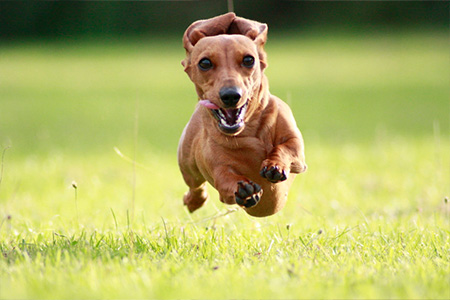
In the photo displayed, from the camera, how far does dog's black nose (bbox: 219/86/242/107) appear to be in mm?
3525

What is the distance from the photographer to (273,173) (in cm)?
364

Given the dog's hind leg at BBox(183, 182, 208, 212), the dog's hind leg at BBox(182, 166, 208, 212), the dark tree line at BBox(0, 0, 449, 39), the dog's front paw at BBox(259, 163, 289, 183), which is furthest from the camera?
the dark tree line at BBox(0, 0, 449, 39)

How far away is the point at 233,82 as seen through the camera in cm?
357

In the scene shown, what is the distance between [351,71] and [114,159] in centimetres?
1534

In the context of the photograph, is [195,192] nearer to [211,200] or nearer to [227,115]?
[211,200]

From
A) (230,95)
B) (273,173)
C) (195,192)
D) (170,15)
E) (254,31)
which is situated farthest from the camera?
(170,15)

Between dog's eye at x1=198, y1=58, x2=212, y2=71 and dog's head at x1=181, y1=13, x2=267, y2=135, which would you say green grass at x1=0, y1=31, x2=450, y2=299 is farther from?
dog's eye at x1=198, y1=58, x2=212, y2=71

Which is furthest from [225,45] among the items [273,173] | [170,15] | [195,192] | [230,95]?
[170,15]

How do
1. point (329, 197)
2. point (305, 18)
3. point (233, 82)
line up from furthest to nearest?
point (305, 18) < point (329, 197) < point (233, 82)

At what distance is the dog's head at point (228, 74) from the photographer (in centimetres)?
359

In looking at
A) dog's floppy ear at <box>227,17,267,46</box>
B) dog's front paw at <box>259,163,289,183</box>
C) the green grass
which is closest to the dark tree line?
the green grass

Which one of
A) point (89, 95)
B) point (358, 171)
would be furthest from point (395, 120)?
point (89, 95)

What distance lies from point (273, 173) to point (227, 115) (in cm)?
39

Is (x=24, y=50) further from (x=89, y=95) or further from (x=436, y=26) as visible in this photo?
(x=436, y=26)
